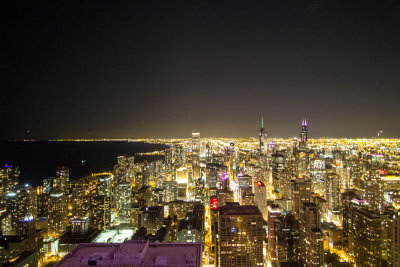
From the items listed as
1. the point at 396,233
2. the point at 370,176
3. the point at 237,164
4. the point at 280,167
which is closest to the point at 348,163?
the point at 280,167

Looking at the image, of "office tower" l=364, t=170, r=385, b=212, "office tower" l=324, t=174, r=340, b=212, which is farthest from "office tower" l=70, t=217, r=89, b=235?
"office tower" l=364, t=170, r=385, b=212

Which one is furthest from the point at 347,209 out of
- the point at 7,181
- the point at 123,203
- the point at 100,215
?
the point at 7,181

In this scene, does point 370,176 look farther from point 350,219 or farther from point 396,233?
point 396,233

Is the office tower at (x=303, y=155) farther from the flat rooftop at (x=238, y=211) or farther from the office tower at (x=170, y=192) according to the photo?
the flat rooftop at (x=238, y=211)

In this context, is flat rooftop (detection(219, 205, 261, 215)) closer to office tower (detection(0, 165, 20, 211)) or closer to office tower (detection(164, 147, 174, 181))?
office tower (detection(0, 165, 20, 211))

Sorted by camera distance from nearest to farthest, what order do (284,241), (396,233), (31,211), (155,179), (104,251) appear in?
(104,251)
(396,233)
(284,241)
(31,211)
(155,179)

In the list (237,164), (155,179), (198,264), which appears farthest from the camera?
(237,164)

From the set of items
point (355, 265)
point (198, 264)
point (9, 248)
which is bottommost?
point (355, 265)
